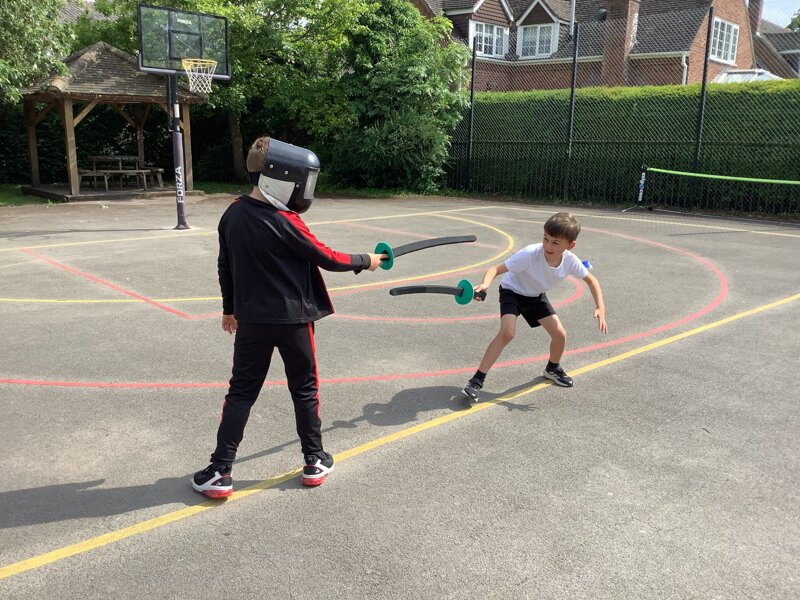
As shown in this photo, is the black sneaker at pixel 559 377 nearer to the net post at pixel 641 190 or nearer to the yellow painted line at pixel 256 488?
the yellow painted line at pixel 256 488

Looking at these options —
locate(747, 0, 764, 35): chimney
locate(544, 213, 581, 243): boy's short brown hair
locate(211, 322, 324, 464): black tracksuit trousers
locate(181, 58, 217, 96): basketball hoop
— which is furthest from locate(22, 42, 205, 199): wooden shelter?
locate(747, 0, 764, 35): chimney

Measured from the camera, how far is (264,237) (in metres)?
3.44

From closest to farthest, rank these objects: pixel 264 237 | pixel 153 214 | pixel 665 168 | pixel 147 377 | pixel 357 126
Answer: pixel 264 237 → pixel 147 377 → pixel 153 214 → pixel 665 168 → pixel 357 126

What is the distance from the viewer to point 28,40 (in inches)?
634

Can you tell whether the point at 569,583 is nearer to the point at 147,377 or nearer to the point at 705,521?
the point at 705,521

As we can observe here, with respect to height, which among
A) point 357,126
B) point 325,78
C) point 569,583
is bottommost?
point 569,583

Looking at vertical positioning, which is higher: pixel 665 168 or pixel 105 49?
pixel 105 49

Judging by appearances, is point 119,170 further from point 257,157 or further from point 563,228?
point 257,157

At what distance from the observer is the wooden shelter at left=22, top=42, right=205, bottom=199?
1923 cm

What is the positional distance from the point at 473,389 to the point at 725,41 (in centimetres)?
3654

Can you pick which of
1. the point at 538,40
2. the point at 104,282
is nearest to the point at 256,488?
the point at 104,282

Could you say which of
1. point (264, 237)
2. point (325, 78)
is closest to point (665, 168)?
point (325, 78)

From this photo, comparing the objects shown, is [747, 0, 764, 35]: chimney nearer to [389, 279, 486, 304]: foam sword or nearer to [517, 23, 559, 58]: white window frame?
[517, 23, 559, 58]: white window frame

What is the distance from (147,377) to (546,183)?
662 inches
